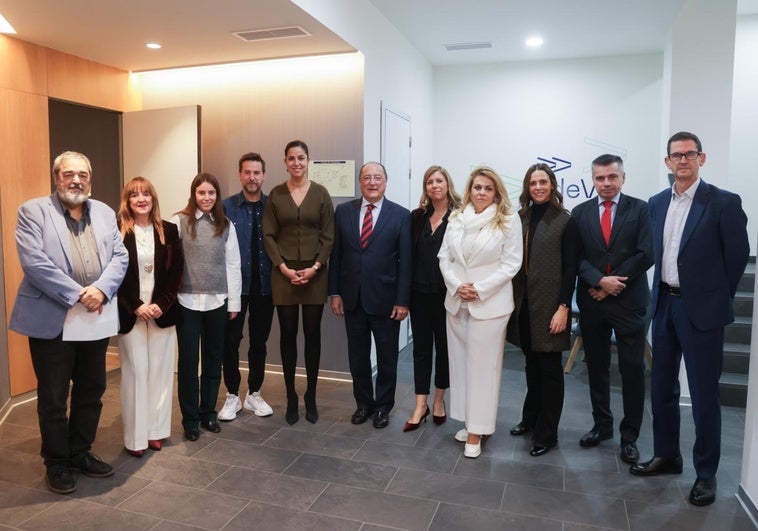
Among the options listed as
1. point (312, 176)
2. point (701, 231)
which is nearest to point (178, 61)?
point (312, 176)

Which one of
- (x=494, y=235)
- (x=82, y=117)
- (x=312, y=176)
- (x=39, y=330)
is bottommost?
(x=39, y=330)

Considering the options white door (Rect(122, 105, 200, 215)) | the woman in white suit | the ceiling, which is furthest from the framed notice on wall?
the woman in white suit

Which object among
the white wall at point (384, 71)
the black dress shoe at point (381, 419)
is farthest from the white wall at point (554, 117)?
the black dress shoe at point (381, 419)

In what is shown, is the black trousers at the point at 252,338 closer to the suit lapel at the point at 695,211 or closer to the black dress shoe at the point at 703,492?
the suit lapel at the point at 695,211

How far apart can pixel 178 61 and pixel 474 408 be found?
3742 millimetres

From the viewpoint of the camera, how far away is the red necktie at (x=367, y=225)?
3.72 meters

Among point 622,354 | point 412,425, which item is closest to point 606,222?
point 622,354

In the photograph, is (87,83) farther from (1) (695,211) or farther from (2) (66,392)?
(1) (695,211)

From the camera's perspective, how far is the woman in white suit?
3.22 m

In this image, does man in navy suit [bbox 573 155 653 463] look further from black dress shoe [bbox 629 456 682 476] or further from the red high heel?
the red high heel

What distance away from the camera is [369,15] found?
479 cm

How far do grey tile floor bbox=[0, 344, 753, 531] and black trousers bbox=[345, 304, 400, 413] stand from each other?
237mm

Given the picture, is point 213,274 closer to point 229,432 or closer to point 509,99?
point 229,432

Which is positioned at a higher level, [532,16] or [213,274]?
[532,16]
